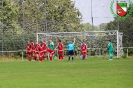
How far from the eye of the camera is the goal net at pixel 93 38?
4712cm

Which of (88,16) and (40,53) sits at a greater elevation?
(88,16)

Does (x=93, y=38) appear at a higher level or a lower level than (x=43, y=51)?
higher

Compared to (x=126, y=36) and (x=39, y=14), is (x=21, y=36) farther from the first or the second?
(x=126, y=36)

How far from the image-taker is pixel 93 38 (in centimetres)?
4881

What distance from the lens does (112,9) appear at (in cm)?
5062

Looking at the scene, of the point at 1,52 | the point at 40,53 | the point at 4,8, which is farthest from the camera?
the point at 4,8

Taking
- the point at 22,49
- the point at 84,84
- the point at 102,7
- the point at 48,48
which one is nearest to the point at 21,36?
the point at 22,49

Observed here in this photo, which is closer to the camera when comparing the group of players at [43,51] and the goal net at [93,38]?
the group of players at [43,51]

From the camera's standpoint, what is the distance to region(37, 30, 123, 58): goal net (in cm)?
4712

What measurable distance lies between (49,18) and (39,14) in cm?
115

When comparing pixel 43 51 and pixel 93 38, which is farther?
pixel 93 38

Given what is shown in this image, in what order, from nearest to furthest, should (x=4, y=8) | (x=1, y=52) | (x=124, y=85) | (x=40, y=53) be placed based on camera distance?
(x=124, y=85), (x=40, y=53), (x=1, y=52), (x=4, y=8)

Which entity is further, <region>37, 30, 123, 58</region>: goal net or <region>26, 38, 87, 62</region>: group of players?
<region>37, 30, 123, 58</region>: goal net

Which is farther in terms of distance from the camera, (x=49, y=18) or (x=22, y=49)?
(x=49, y=18)
